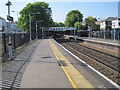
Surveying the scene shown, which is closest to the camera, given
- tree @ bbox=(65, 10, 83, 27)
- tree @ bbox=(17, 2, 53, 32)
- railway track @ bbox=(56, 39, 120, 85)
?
railway track @ bbox=(56, 39, 120, 85)

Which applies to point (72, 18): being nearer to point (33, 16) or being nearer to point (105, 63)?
point (33, 16)

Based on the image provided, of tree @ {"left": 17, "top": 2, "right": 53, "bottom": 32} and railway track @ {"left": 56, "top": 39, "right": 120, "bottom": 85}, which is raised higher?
tree @ {"left": 17, "top": 2, "right": 53, "bottom": 32}

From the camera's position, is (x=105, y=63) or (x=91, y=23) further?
(x=91, y=23)

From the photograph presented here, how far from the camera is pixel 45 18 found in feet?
289

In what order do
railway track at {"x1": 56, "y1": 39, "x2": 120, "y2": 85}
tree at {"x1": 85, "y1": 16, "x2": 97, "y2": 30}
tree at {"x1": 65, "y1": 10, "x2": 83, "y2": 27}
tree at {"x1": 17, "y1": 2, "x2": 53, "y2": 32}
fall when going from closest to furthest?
railway track at {"x1": 56, "y1": 39, "x2": 120, "y2": 85}, tree at {"x1": 17, "y1": 2, "x2": 53, "y2": 32}, tree at {"x1": 85, "y1": 16, "x2": 97, "y2": 30}, tree at {"x1": 65, "y1": 10, "x2": 83, "y2": 27}

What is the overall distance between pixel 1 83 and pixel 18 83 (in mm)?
658

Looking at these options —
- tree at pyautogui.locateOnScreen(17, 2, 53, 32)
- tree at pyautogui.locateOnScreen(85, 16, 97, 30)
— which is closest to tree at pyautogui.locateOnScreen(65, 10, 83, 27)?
tree at pyautogui.locateOnScreen(85, 16, 97, 30)

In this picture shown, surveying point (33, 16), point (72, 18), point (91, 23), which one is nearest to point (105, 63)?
point (33, 16)

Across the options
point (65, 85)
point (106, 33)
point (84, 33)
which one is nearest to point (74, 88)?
point (65, 85)

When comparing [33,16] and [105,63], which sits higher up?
[33,16]

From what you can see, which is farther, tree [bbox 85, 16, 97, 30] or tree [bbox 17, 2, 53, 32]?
tree [bbox 85, 16, 97, 30]

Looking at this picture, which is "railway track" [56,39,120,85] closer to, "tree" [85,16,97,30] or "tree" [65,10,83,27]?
"tree" [85,16,97,30]

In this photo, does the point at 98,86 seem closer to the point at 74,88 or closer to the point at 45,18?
the point at 74,88

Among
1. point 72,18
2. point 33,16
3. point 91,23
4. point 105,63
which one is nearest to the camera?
point 105,63
